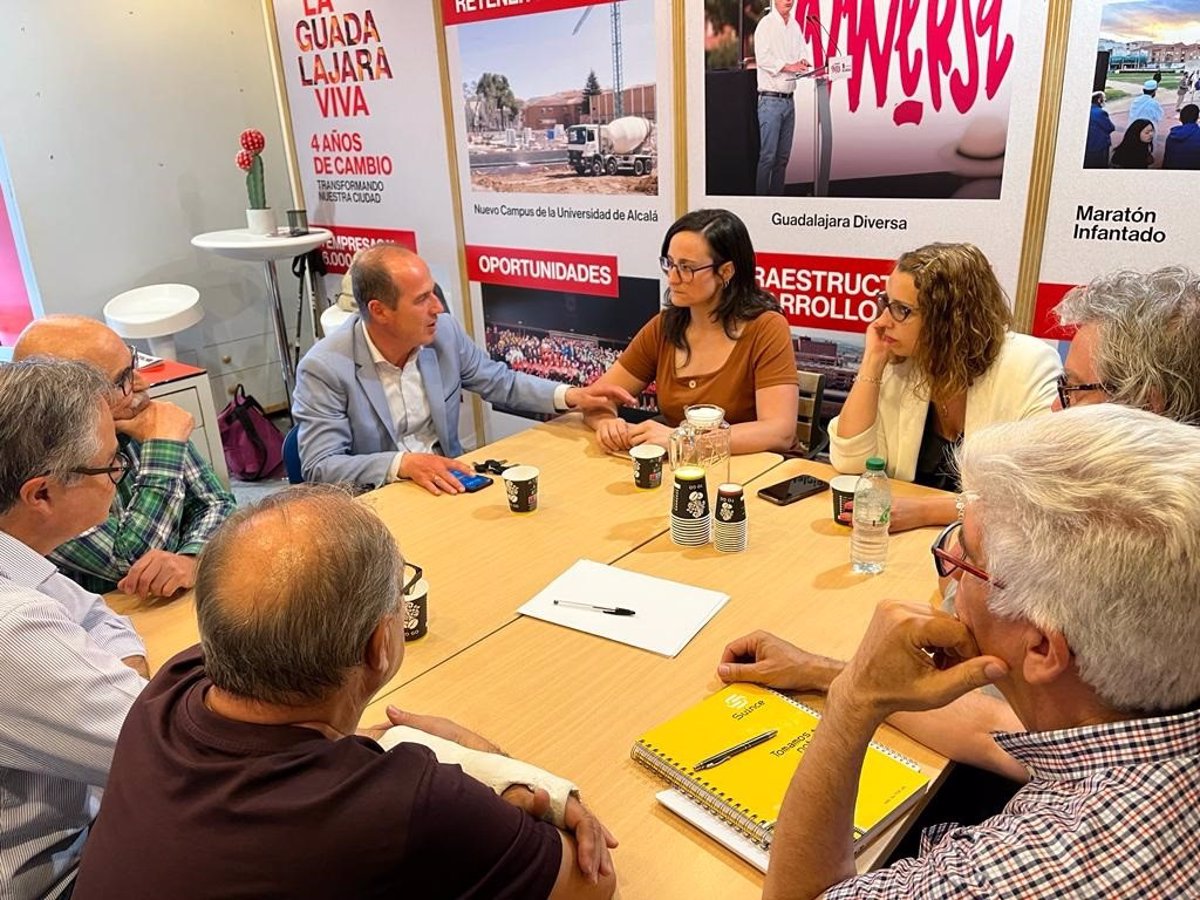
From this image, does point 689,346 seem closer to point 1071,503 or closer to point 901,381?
point 901,381

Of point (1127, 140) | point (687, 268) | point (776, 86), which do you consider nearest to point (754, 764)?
point (687, 268)

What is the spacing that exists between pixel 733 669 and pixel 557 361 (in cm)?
298

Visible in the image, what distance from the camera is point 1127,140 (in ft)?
8.50

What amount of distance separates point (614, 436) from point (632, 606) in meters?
0.89

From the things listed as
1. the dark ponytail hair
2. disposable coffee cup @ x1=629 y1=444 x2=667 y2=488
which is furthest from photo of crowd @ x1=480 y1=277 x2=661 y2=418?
disposable coffee cup @ x1=629 y1=444 x2=667 y2=488

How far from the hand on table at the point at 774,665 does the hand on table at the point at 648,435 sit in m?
1.08

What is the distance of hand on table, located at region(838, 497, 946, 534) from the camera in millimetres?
1978

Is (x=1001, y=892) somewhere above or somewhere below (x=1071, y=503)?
below

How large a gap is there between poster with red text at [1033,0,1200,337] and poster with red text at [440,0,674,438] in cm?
146

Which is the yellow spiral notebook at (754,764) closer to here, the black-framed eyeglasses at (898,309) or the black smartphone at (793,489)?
the black smartphone at (793,489)

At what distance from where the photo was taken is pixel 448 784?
0.92 meters

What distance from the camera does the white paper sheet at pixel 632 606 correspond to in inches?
63.0

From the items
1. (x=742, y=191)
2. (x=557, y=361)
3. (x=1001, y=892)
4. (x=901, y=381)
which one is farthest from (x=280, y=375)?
(x=1001, y=892)

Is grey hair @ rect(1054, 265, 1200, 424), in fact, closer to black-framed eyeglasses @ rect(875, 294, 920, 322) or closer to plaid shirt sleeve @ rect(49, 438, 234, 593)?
black-framed eyeglasses @ rect(875, 294, 920, 322)
